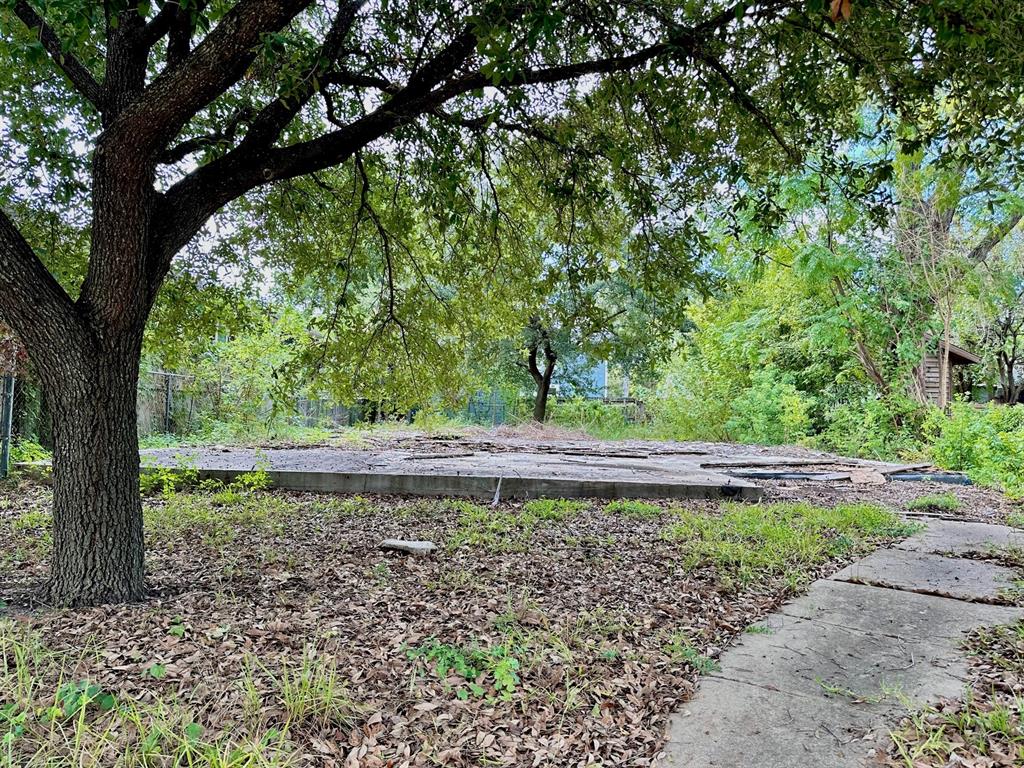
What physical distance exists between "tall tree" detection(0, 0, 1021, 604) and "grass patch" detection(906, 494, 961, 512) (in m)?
3.65

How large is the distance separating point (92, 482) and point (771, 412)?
1181 cm

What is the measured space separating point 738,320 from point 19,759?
14177 mm

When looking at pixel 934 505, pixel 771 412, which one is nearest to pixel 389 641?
pixel 934 505

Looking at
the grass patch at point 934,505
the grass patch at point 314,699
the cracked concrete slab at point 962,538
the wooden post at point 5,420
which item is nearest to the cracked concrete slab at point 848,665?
the grass patch at point 314,699

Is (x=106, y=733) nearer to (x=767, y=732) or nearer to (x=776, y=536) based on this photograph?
(x=767, y=732)

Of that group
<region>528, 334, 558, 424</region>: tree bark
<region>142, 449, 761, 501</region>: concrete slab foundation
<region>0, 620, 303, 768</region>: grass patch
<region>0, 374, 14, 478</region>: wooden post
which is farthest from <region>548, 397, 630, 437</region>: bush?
<region>0, 620, 303, 768</region>: grass patch

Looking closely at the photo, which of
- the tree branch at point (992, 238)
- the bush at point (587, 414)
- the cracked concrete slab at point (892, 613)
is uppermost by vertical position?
the tree branch at point (992, 238)

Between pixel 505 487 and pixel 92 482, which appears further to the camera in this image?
pixel 505 487

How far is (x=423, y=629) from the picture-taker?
2430mm

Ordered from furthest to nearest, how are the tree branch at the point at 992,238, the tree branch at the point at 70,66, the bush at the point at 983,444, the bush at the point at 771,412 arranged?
the bush at the point at 771,412
the tree branch at the point at 992,238
the bush at the point at 983,444
the tree branch at the point at 70,66

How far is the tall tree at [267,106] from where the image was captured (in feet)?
7.68

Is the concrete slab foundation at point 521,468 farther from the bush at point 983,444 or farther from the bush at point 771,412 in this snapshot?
the bush at point 771,412

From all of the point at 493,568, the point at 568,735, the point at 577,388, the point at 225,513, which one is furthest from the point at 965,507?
the point at 577,388

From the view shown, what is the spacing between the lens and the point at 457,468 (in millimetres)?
6379
